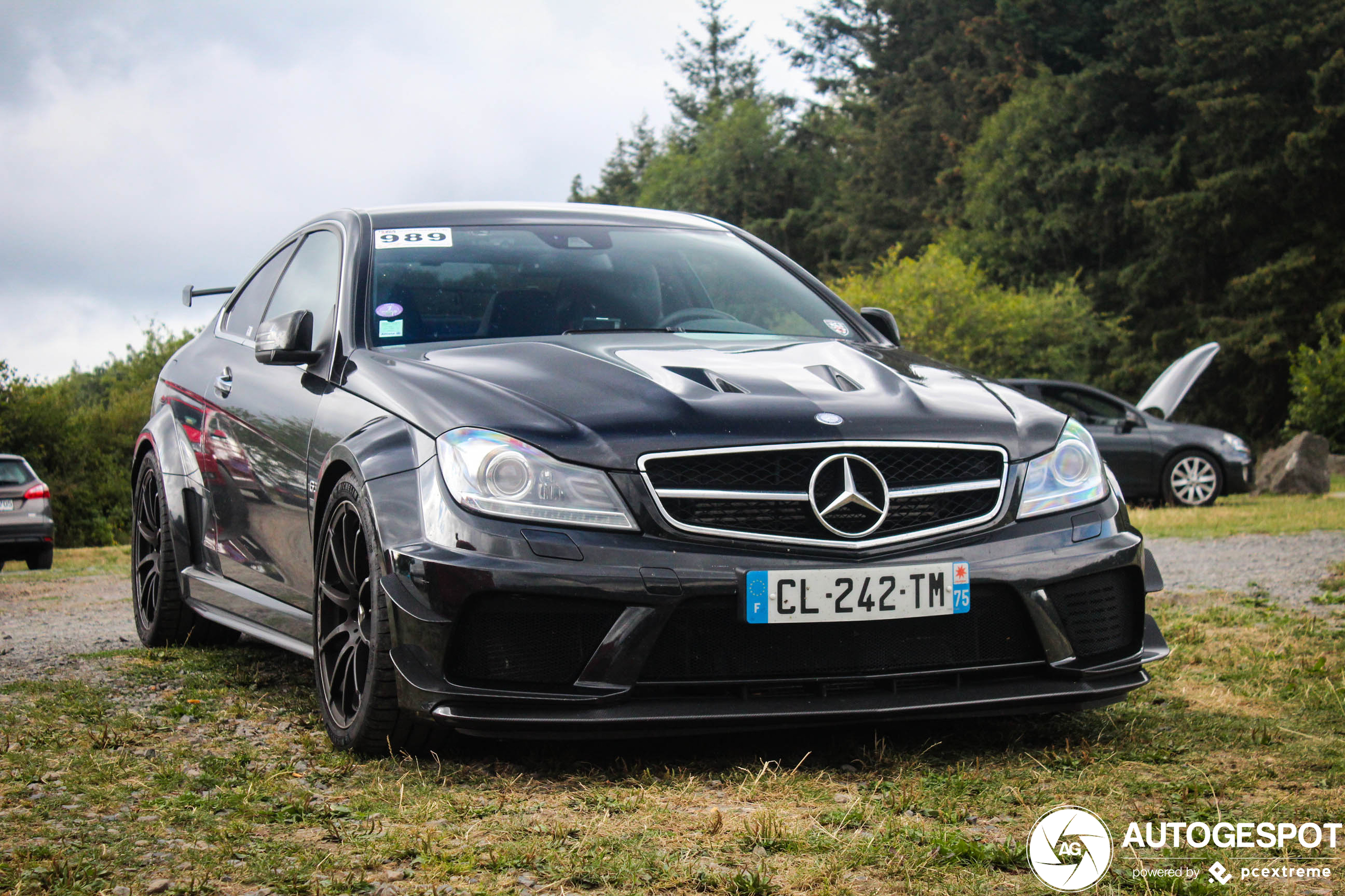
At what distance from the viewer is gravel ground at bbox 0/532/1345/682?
6.19 metres

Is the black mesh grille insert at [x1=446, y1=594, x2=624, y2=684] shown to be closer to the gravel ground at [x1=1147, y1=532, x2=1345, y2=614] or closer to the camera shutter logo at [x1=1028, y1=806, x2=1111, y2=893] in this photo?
the camera shutter logo at [x1=1028, y1=806, x2=1111, y2=893]

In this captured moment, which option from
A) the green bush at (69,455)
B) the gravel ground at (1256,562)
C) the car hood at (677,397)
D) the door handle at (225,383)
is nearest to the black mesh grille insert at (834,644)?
the car hood at (677,397)

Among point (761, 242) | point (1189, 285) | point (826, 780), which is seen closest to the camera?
point (826, 780)

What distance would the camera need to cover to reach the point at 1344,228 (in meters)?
36.2

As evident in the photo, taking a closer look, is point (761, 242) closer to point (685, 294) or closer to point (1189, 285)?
point (685, 294)

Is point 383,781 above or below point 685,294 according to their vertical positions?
below

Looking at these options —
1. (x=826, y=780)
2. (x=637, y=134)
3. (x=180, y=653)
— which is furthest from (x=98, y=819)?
(x=637, y=134)

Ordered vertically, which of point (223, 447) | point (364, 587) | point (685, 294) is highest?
point (685, 294)

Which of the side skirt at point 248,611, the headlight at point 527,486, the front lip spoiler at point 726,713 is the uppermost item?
the headlight at point 527,486

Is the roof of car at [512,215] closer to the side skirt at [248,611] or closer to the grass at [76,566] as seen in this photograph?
the side skirt at [248,611]

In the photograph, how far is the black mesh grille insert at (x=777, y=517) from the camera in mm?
3430

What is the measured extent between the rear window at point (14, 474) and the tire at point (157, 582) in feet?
46.7

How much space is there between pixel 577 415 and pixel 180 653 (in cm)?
297

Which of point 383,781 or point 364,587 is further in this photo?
point 364,587
